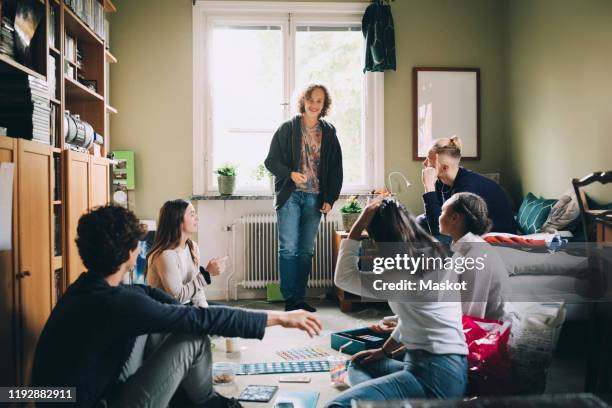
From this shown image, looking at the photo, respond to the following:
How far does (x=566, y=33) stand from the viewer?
11.8 feet

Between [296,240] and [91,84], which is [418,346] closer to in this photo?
[296,240]

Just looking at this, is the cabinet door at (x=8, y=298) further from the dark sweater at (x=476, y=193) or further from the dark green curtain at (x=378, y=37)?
the dark green curtain at (x=378, y=37)

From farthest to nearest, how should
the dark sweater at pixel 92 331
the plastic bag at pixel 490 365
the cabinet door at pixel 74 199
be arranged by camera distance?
the cabinet door at pixel 74 199 → the plastic bag at pixel 490 365 → the dark sweater at pixel 92 331

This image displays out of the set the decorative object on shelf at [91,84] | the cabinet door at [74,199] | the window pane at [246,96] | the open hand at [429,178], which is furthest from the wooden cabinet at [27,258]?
the window pane at [246,96]

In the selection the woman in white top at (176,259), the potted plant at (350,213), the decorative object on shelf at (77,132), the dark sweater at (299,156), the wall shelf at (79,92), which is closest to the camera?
the woman in white top at (176,259)

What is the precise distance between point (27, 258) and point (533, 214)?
3021 millimetres

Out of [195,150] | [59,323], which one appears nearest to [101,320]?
[59,323]

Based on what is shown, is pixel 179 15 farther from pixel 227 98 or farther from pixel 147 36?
pixel 227 98

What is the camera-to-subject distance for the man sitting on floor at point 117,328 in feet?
4.69

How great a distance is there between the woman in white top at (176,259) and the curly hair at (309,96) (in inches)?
60.3

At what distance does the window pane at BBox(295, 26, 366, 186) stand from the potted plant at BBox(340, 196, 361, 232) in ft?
1.49

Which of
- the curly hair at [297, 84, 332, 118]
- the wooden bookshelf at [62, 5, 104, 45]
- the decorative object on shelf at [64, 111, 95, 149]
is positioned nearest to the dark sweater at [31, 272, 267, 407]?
the decorative object on shelf at [64, 111, 95, 149]

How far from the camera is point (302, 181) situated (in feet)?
12.2

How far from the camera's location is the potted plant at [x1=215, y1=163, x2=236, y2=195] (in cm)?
418
